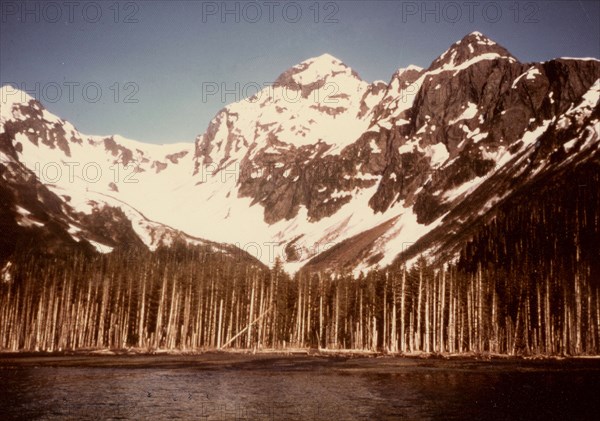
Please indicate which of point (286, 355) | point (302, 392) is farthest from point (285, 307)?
point (302, 392)

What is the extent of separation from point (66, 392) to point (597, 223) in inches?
5035

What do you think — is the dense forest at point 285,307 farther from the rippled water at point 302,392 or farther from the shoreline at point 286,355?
the rippled water at point 302,392

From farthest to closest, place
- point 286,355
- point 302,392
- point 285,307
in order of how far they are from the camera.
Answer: point 285,307 → point 286,355 → point 302,392

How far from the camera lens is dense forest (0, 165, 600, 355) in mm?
89812

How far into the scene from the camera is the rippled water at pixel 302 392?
30.3 m

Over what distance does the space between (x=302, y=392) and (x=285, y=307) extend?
6882 cm

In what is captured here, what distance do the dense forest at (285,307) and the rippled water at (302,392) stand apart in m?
30.2

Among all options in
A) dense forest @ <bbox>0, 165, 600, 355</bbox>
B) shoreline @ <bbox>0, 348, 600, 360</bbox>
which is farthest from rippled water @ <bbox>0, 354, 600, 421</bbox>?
dense forest @ <bbox>0, 165, 600, 355</bbox>

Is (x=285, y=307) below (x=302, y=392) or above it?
above

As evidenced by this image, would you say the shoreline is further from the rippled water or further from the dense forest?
the rippled water

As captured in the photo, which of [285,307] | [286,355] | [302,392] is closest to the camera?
[302,392]

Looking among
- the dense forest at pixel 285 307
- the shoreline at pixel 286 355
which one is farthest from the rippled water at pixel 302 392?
the dense forest at pixel 285 307

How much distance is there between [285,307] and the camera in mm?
108250

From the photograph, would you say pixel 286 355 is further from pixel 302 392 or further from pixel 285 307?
pixel 302 392
